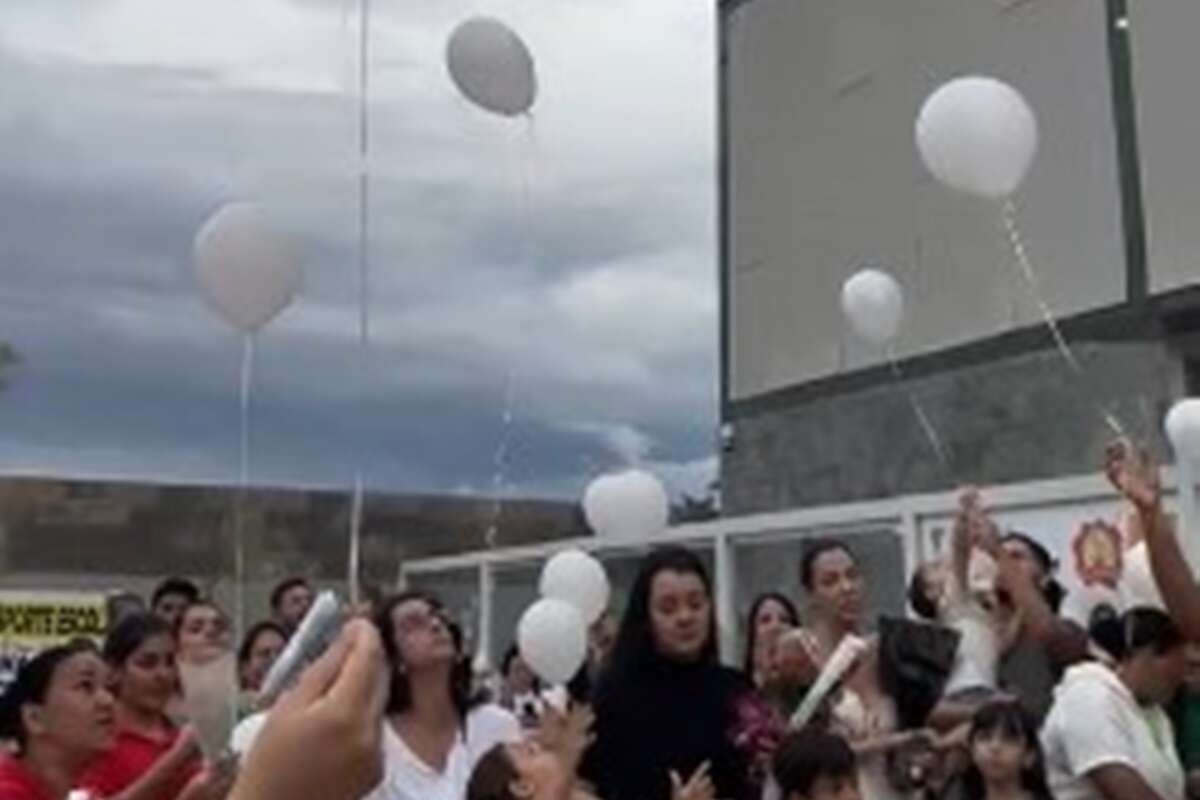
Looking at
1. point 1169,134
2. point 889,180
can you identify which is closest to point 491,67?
point 1169,134

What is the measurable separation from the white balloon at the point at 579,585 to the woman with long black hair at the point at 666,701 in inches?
90.6

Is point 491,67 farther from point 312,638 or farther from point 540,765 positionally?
point 312,638

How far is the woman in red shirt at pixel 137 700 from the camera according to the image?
4238 mm

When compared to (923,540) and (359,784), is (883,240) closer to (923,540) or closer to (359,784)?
(923,540)

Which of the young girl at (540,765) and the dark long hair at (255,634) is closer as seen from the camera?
the young girl at (540,765)

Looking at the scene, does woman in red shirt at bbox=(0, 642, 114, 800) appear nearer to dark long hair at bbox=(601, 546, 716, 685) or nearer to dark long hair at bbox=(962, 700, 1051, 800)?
dark long hair at bbox=(601, 546, 716, 685)

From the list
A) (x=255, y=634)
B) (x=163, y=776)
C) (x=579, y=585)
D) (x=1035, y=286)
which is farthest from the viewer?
(x=1035, y=286)

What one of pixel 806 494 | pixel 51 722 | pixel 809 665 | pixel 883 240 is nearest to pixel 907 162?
pixel 883 240

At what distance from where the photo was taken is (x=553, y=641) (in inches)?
244

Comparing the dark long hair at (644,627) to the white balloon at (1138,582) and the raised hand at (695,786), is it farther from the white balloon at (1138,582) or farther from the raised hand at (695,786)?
the white balloon at (1138,582)

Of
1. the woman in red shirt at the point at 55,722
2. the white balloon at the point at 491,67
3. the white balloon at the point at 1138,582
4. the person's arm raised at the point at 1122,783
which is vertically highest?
the white balloon at the point at 491,67

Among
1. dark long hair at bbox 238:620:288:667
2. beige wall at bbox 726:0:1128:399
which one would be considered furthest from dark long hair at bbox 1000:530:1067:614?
beige wall at bbox 726:0:1128:399

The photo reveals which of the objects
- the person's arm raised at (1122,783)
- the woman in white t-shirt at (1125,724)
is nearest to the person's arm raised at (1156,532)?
the woman in white t-shirt at (1125,724)

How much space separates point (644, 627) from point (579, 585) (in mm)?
2496
